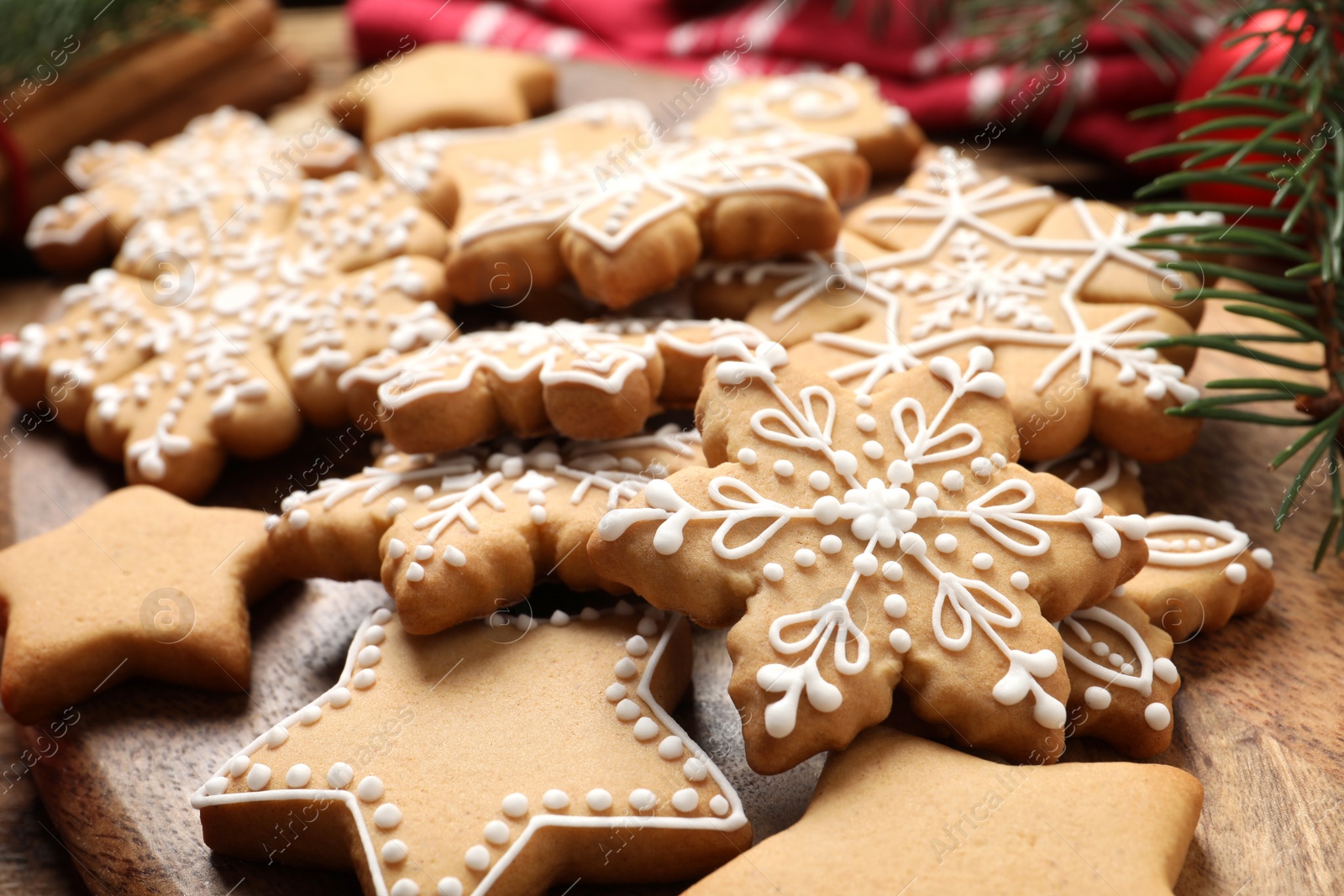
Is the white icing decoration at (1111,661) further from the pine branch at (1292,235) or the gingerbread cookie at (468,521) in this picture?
the gingerbread cookie at (468,521)

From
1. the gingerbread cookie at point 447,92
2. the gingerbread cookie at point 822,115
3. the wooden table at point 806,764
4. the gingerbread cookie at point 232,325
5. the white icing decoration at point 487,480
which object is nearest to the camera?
the wooden table at point 806,764

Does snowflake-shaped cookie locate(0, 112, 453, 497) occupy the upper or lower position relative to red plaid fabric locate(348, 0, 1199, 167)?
upper

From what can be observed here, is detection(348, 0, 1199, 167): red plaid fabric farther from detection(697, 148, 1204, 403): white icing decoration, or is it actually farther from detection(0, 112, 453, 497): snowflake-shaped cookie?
detection(0, 112, 453, 497): snowflake-shaped cookie

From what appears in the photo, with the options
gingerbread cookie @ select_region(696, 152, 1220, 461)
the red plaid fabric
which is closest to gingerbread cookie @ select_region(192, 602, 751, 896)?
gingerbread cookie @ select_region(696, 152, 1220, 461)

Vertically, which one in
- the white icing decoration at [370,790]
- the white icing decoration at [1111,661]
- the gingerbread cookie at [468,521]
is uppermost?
the gingerbread cookie at [468,521]

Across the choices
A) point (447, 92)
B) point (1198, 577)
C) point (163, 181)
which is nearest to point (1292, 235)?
point (1198, 577)

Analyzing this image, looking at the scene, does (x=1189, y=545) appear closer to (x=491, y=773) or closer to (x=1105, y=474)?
(x=1105, y=474)

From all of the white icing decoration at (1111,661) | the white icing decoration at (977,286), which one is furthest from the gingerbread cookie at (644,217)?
the white icing decoration at (1111,661)
